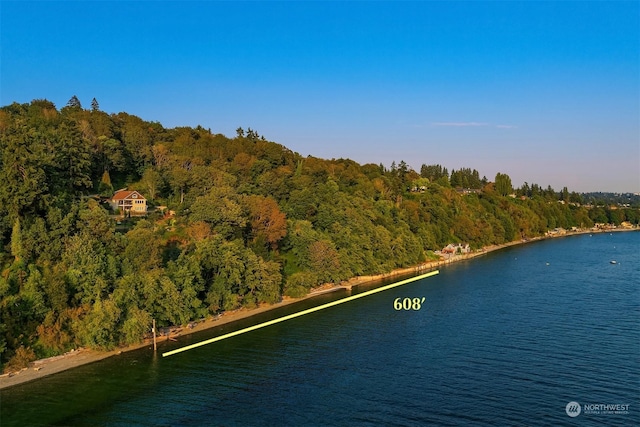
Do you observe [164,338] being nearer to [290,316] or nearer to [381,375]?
[290,316]

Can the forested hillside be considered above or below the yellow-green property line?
above

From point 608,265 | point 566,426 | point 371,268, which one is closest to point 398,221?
point 371,268

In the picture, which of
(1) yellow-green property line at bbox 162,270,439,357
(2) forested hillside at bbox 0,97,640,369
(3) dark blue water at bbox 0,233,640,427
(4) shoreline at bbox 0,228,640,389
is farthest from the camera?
(1) yellow-green property line at bbox 162,270,439,357

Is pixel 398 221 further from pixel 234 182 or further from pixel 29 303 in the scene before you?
pixel 29 303

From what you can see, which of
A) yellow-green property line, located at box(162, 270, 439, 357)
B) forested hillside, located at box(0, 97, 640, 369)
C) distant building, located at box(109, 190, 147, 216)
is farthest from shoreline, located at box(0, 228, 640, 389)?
distant building, located at box(109, 190, 147, 216)

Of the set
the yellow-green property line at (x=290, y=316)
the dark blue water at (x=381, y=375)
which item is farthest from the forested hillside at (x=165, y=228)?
the dark blue water at (x=381, y=375)

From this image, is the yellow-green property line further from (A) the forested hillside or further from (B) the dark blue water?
(A) the forested hillside

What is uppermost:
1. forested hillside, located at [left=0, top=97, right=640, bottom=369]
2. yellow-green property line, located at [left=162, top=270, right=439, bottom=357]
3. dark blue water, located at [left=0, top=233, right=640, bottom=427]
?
forested hillside, located at [left=0, top=97, right=640, bottom=369]

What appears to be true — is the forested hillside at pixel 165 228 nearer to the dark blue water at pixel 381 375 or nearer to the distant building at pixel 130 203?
the distant building at pixel 130 203
